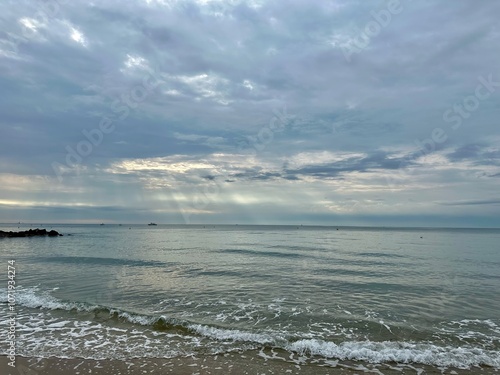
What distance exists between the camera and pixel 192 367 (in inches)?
353

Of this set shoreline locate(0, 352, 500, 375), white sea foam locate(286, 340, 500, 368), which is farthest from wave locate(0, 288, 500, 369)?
shoreline locate(0, 352, 500, 375)

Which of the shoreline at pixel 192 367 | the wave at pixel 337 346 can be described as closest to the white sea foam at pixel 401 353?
the wave at pixel 337 346

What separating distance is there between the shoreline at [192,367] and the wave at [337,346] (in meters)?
0.46

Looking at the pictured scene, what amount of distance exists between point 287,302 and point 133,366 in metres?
9.42

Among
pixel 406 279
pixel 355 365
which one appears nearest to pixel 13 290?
pixel 355 365

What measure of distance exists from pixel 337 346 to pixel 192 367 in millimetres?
4989

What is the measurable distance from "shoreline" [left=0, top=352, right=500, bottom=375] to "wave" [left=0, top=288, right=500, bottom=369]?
1.50 ft

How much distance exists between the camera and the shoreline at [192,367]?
870 cm

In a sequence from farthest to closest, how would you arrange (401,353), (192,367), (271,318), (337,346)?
1. (271,318)
2. (337,346)
3. (401,353)
4. (192,367)

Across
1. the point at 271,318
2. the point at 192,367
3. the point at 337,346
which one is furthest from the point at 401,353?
the point at 192,367

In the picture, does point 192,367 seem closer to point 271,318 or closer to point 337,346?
point 337,346

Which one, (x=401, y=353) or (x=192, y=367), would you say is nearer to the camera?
(x=192, y=367)

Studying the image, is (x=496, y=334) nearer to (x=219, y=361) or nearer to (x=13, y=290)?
(x=219, y=361)

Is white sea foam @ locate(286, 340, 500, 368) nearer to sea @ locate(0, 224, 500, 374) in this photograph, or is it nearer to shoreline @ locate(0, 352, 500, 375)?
sea @ locate(0, 224, 500, 374)
